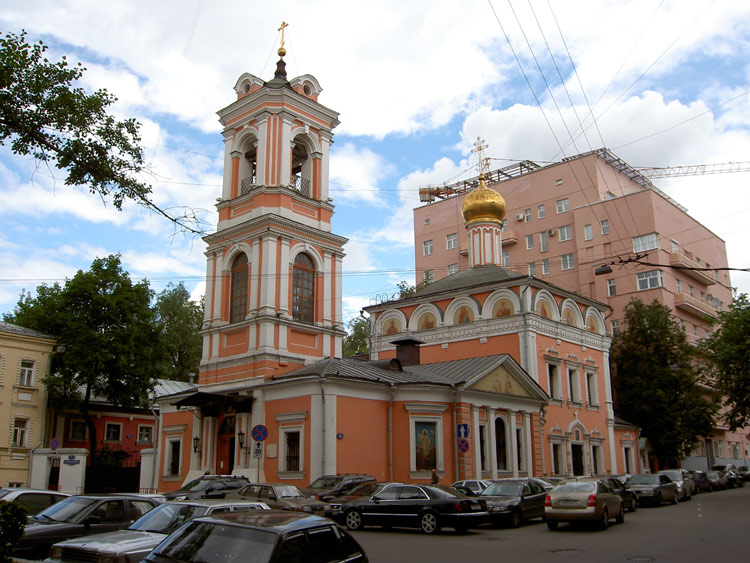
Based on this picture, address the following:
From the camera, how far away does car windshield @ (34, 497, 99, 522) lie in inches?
437

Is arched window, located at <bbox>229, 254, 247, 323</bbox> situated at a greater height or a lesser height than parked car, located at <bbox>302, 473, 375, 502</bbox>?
greater

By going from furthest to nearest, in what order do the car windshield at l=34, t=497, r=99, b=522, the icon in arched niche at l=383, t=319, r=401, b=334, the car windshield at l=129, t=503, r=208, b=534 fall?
the icon in arched niche at l=383, t=319, r=401, b=334 → the car windshield at l=34, t=497, r=99, b=522 → the car windshield at l=129, t=503, r=208, b=534

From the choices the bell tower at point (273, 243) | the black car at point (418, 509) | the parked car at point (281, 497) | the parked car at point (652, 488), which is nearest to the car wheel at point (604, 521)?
the black car at point (418, 509)

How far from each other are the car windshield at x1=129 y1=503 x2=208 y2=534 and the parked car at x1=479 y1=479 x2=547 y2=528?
1005cm

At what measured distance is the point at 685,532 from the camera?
16219 mm

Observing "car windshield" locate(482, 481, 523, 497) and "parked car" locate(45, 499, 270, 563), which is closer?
"parked car" locate(45, 499, 270, 563)

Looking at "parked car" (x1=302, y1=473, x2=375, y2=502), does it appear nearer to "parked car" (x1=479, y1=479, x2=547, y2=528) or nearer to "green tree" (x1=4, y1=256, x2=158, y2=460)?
"parked car" (x1=479, y1=479, x2=547, y2=528)

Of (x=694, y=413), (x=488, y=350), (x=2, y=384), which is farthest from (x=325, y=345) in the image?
(x=694, y=413)

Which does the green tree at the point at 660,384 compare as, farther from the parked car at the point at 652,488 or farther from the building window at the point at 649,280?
the parked car at the point at 652,488

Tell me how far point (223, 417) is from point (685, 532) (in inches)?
741

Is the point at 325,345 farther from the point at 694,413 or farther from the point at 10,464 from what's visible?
the point at 694,413

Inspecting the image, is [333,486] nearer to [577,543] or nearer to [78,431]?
[577,543]

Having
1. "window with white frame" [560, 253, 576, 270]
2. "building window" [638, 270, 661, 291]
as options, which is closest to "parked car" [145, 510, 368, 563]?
"building window" [638, 270, 661, 291]

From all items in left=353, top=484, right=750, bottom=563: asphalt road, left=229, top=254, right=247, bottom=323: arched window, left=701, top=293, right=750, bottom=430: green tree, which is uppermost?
left=229, top=254, right=247, bottom=323: arched window
